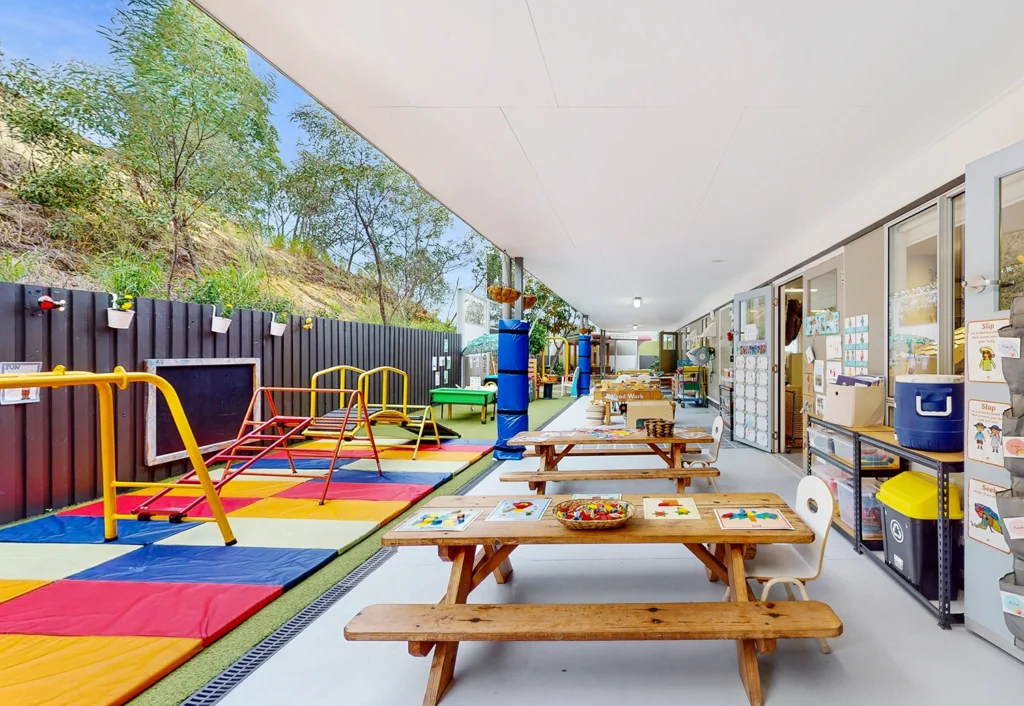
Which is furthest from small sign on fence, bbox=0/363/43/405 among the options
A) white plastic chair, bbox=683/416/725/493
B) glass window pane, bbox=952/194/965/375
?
glass window pane, bbox=952/194/965/375

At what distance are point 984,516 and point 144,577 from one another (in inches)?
173

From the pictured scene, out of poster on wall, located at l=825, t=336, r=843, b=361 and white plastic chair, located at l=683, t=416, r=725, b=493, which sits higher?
poster on wall, located at l=825, t=336, r=843, b=361

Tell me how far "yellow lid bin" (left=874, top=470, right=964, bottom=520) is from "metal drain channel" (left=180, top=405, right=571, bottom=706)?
10.1ft

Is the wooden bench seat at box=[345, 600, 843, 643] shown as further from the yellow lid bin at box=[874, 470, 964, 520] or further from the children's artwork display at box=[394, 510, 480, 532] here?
the yellow lid bin at box=[874, 470, 964, 520]

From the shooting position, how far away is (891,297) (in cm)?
365

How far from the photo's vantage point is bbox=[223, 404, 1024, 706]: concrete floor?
1824 mm

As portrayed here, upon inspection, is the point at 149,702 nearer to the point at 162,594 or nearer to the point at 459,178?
the point at 162,594

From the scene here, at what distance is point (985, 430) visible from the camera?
7.06 feet

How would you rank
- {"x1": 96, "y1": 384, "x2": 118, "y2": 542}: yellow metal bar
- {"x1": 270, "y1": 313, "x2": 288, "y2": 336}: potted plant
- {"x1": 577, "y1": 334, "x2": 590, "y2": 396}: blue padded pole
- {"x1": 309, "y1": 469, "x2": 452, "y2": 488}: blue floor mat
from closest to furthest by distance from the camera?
1. {"x1": 96, "y1": 384, "x2": 118, "y2": 542}: yellow metal bar
2. {"x1": 309, "y1": 469, "x2": 452, "y2": 488}: blue floor mat
3. {"x1": 270, "y1": 313, "x2": 288, "y2": 336}: potted plant
4. {"x1": 577, "y1": 334, "x2": 590, "y2": 396}: blue padded pole

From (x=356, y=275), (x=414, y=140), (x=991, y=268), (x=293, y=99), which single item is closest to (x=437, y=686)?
(x=991, y=268)

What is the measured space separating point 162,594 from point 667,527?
2.69 meters

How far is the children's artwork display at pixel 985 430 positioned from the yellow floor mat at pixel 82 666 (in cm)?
370

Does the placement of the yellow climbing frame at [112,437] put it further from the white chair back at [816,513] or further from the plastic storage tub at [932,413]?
the plastic storage tub at [932,413]

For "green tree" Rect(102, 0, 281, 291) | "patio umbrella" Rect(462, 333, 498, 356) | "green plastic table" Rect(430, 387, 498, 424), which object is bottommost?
"green plastic table" Rect(430, 387, 498, 424)
